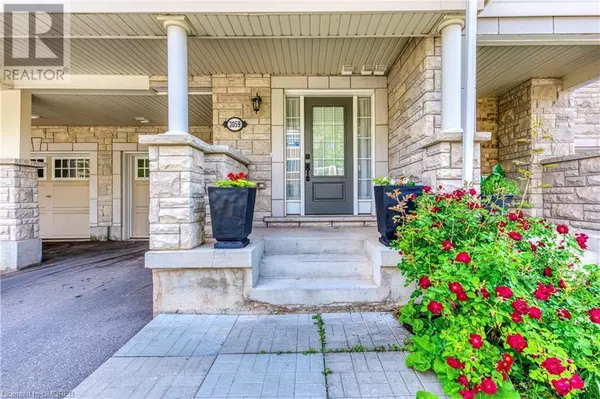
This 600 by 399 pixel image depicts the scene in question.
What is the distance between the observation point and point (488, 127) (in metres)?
5.47

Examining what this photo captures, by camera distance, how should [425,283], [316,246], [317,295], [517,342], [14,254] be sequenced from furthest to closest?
1. [14,254]
2. [316,246]
3. [317,295]
4. [425,283]
5. [517,342]

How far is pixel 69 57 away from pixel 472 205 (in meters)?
4.94

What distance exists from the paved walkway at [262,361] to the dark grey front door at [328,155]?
2273 millimetres

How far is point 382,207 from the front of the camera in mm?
2770

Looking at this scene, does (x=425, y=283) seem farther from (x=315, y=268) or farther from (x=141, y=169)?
(x=141, y=169)

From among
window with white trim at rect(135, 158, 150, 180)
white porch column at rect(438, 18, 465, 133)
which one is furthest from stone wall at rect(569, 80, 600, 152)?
window with white trim at rect(135, 158, 150, 180)

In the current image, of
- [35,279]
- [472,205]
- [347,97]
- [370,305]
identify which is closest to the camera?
[472,205]

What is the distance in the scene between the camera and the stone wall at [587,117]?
4918mm

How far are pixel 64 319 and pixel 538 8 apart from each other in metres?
5.59

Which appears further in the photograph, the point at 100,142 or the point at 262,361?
the point at 100,142

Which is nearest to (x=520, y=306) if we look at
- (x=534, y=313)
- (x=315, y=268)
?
(x=534, y=313)

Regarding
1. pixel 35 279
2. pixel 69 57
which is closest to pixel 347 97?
pixel 69 57

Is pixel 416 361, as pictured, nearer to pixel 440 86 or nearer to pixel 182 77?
pixel 440 86

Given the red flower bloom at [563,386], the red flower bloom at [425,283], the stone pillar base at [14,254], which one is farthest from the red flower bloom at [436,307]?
the stone pillar base at [14,254]
